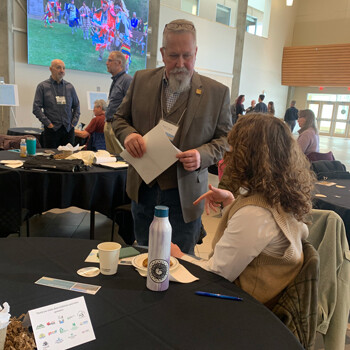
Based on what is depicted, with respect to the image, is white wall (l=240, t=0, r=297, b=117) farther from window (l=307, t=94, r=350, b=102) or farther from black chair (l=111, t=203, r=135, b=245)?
black chair (l=111, t=203, r=135, b=245)

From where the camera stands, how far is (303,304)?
1.06m

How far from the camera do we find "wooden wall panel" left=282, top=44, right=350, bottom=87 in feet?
45.7

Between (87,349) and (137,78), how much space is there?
1477mm

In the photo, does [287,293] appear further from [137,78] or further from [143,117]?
[137,78]

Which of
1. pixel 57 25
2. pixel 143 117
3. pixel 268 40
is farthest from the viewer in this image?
pixel 268 40

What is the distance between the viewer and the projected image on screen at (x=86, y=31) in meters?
7.65

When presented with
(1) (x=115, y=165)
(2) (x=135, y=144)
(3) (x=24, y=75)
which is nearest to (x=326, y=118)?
(3) (x=24, y=75)

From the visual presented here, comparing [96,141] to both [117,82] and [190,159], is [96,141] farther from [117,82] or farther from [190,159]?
[190,159]

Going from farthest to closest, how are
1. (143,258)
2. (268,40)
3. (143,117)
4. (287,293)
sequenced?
(268,40) → (143,117) → (143,258) → (287,293)

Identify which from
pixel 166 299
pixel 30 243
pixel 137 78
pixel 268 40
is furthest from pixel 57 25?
pixel 268 40

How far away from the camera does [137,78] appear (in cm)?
189

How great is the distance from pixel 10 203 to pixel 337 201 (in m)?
2.39

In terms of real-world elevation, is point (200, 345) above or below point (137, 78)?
below

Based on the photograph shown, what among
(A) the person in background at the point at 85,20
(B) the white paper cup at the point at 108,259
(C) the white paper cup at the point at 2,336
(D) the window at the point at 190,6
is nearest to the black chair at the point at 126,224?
(B) the white paper cup at the point at 108,259
